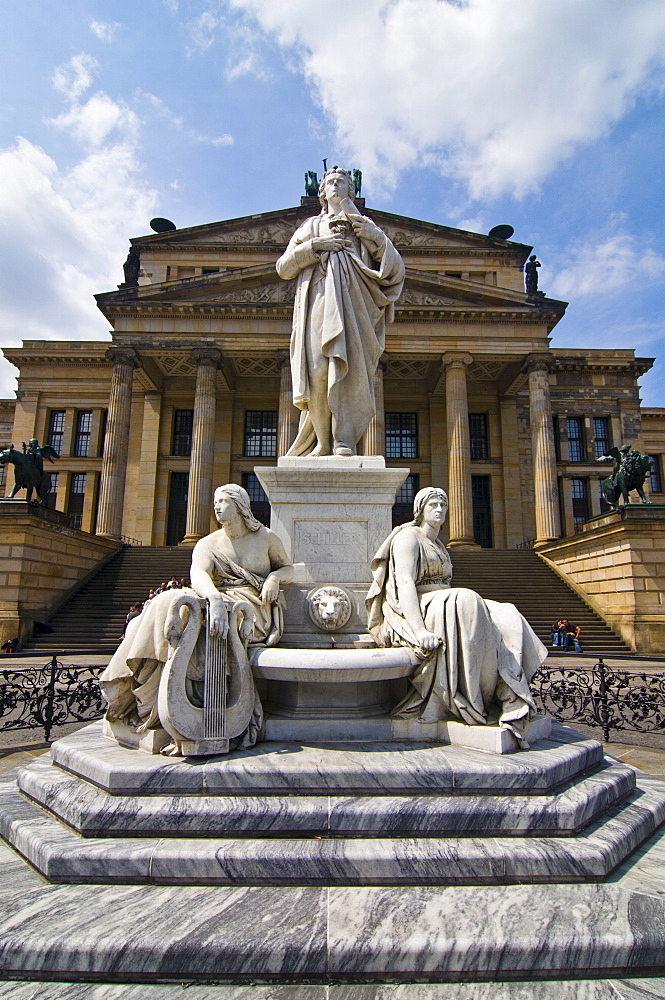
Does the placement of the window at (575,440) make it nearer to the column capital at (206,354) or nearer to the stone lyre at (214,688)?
the column capital at (206,354)

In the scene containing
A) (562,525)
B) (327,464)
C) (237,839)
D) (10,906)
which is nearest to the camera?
(10,906)

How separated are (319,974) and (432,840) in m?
0.81

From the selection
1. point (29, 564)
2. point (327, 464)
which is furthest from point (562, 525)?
point (327, 464)

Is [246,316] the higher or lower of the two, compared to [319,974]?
higher

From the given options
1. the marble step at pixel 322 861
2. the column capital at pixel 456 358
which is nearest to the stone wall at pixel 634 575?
the column capital at pixel 456 358

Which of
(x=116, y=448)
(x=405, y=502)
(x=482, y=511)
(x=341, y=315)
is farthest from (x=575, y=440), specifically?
(x=341, y=315)

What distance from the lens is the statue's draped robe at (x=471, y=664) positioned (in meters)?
3.40

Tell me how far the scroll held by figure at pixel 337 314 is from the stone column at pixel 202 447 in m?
→ 24.4

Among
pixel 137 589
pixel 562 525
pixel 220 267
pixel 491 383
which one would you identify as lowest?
pixel 137 589

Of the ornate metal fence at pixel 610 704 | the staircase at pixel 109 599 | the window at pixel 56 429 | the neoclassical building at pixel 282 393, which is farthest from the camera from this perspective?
the window at pixel 56 429

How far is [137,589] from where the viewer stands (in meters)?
22.6

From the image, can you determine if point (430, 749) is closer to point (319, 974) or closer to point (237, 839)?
point (237, 839)

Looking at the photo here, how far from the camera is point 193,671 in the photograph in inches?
124

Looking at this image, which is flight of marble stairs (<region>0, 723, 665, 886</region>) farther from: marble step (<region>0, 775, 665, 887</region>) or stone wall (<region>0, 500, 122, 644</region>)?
stone wall (<region>0, 500, 122, 644</region>)
